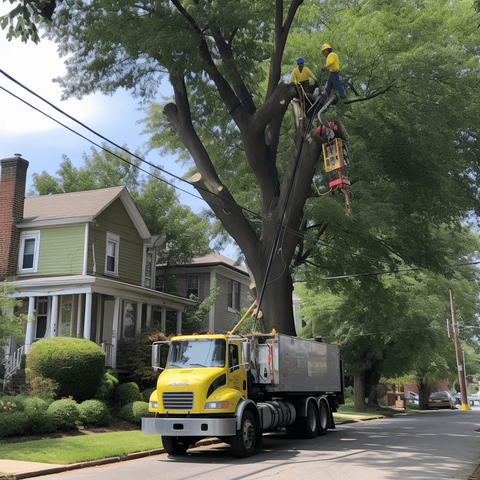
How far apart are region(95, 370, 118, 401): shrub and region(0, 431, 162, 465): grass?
4172 mm

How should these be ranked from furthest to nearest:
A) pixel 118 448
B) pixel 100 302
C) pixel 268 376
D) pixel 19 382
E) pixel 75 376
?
pixel 100 302
pixel 19 382
pixel 75 376
pixel 268 376
pixel 118 448

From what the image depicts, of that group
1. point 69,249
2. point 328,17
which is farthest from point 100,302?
point 328,17

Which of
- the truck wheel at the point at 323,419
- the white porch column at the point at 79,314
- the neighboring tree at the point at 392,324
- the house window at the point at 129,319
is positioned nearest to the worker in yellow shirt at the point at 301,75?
the truck wheel at the point at 323,419

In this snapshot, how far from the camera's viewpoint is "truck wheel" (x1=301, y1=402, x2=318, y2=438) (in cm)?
1619

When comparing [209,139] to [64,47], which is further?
[209,139]

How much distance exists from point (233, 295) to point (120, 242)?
1173 cm

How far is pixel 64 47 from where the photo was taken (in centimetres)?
2016

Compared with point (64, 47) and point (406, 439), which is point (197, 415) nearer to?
point (406, 439)

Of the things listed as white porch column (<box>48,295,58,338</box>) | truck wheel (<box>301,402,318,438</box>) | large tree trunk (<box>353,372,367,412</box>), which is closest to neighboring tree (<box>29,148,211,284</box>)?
white porch column (<box>48,295,58,338</box>)

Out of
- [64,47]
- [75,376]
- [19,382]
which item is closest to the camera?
[75,376]

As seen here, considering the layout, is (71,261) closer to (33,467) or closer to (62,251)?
(62,251)

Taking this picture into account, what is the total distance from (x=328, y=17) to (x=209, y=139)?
6.61 m

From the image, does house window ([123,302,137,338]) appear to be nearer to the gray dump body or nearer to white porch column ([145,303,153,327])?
white porch column ([145,303,153,327])

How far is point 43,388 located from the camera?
59.2 ft
